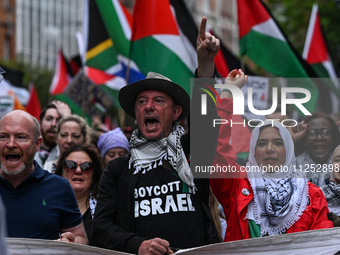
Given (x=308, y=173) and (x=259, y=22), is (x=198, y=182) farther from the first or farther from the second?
(x=259, y=22)

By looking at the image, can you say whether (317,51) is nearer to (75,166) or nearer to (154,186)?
(75,166)

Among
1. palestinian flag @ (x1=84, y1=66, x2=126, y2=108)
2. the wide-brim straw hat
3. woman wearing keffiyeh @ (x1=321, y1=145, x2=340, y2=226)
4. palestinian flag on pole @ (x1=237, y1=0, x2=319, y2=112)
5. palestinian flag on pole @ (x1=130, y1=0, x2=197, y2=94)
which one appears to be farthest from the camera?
palestinian flag @ (x1=84, y1=66, x2=126, y2=108)

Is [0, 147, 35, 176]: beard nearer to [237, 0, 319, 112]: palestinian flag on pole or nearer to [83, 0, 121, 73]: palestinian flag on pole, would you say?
[237, 0, 319, 112]: palestinian flag on pole

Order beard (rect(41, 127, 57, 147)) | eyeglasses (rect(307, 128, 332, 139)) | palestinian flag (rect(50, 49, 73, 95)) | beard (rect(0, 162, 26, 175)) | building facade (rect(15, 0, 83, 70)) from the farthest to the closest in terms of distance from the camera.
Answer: building facade (rect(15, 0, 83, 70)) < palestinian flag (rect(50, 49, 73, 95)) < beard (rect(41, 127, 57, 147)) < eyeglasses (rect(307, 128, 332, 139)) < beard (rect(0, 162, 26, 175))

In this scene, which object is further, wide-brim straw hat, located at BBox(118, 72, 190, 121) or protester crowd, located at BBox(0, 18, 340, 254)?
wide-brim straw hat, located at BBox(118, 72, 190, 121)

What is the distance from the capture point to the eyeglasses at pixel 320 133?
4.51 m

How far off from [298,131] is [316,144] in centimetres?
20

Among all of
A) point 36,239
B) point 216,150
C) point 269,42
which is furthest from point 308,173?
point 269,42

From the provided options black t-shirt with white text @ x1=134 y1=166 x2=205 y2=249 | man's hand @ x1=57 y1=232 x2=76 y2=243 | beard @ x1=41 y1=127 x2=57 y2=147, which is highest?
beard @ x1=41 y1=127 x2=57 y2=147

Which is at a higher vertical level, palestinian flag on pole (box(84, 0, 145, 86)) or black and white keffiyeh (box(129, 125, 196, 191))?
palestinian flag on pole (box(84, 0, 145, 86))

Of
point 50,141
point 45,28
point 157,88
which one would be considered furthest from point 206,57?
point 45,28

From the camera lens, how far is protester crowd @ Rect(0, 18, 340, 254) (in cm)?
324

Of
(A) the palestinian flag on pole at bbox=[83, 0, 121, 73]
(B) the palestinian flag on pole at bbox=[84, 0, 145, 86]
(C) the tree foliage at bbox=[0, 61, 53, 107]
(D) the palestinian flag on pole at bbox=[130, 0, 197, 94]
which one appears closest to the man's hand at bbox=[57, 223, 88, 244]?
(D) the palestinian flag on pole at bbox=[130, 0, 197, 94]

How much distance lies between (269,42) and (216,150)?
470cm
